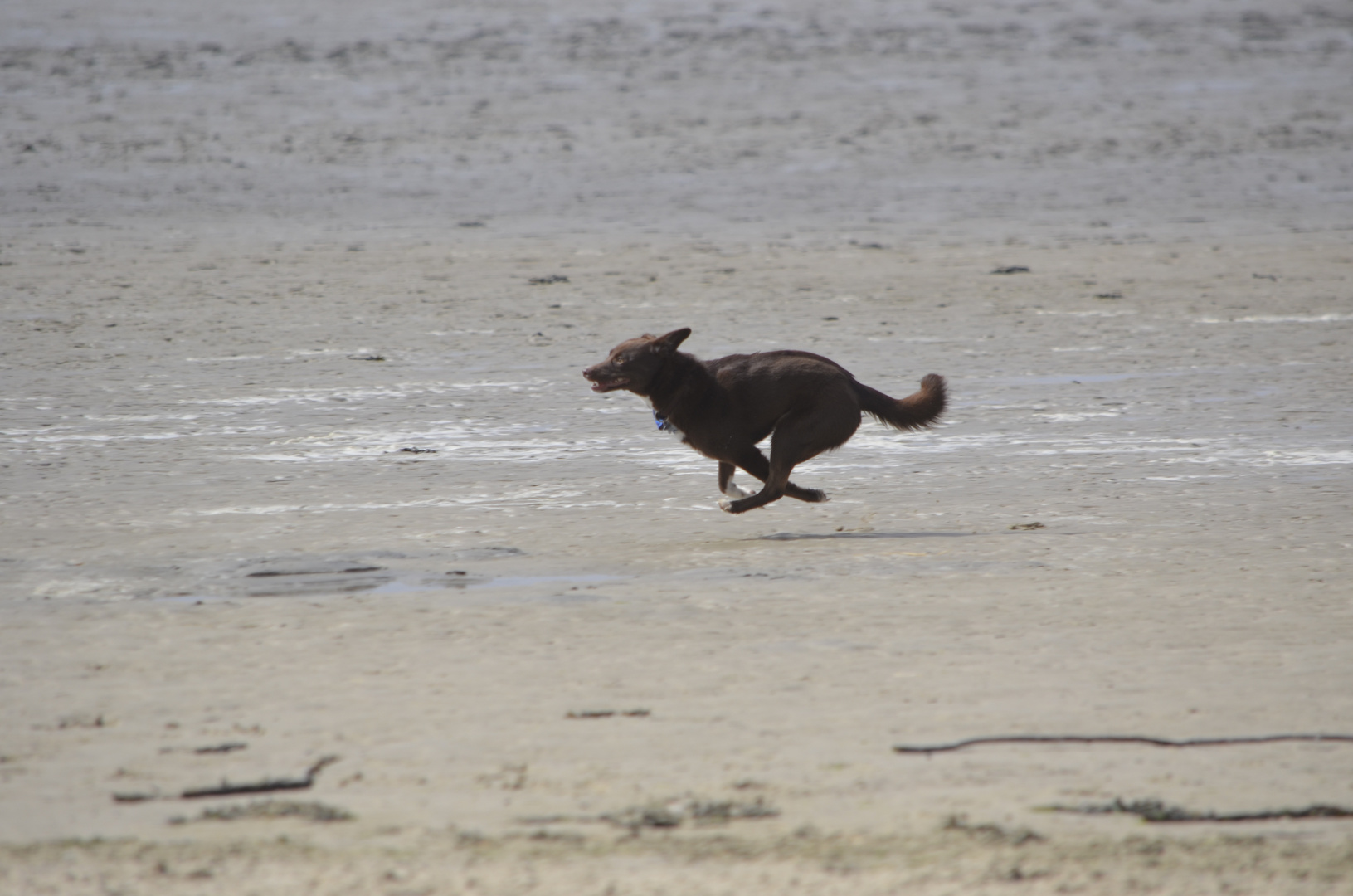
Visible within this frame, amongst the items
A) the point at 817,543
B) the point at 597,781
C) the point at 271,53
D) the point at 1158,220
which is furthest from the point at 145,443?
the point at 271,53

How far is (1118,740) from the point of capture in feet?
15.1

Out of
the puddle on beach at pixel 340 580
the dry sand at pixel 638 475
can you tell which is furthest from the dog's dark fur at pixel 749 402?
the puddle on beach at pixel 340 580

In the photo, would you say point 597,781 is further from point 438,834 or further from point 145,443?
point 145,443

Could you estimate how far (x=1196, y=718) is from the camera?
4.78m

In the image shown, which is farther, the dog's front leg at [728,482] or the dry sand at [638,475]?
the dog's front leg at [728,482]

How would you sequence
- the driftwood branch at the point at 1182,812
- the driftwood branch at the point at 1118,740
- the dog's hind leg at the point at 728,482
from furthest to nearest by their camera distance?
the dog's hind leg at the point at 728,482
the driftwood branch at the point at 1118,740
the driftwood branch at the point at 1182,812

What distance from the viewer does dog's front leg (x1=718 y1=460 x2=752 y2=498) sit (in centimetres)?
792

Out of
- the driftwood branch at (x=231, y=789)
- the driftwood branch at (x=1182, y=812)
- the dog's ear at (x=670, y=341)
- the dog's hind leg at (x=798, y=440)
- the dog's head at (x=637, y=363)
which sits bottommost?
the driftwood branch at (x=1182, y=812)

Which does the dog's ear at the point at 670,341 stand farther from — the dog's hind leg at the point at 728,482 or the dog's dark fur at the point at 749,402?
the dog's hind leg at the point at 728,482

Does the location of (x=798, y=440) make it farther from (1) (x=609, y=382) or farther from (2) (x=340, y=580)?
(2) (x=340, y=580)

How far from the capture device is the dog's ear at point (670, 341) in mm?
7750

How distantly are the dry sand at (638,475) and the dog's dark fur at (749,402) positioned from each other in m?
0.32

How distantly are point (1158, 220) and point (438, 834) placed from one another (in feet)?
51.0

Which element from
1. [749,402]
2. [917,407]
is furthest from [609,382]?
[917,407]
